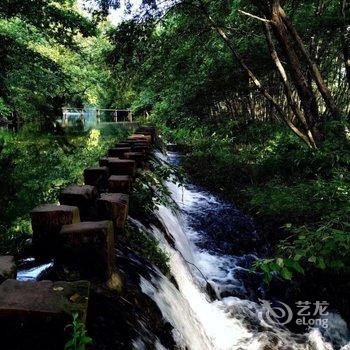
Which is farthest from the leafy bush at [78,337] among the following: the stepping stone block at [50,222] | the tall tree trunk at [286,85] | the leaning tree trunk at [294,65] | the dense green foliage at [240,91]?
the tall tree trunk at [286,85]

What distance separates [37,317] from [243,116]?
48.3ft

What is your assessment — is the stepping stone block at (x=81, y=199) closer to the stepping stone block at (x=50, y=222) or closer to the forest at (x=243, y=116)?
the stepping stone block at (x=50, y=222)

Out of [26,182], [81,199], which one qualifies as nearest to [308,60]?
[81,199]

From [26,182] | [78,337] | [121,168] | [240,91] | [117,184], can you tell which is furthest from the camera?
[240,91]

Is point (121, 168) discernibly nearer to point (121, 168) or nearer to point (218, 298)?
point (121, 168)

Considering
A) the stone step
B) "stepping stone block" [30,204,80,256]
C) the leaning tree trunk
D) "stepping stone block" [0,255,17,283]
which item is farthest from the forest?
"stepping stone block" [0,255,17,283]

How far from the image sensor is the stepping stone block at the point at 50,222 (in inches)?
120

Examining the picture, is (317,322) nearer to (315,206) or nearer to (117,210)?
(315,206)

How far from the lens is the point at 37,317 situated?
1.86 meters

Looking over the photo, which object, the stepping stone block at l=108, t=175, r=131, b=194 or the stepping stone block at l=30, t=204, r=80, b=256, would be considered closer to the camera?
the stepping stone block at l=30, t=204, r=80, b=256

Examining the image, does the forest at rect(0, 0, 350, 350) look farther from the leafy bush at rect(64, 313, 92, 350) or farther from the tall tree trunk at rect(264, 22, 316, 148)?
the leafy bush at rect(64, 313, 92, 350)

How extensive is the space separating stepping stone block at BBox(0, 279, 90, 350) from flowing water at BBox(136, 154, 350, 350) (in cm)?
139

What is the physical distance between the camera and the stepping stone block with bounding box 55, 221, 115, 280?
106 inches

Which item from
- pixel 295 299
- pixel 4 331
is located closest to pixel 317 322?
pixel 295 299
